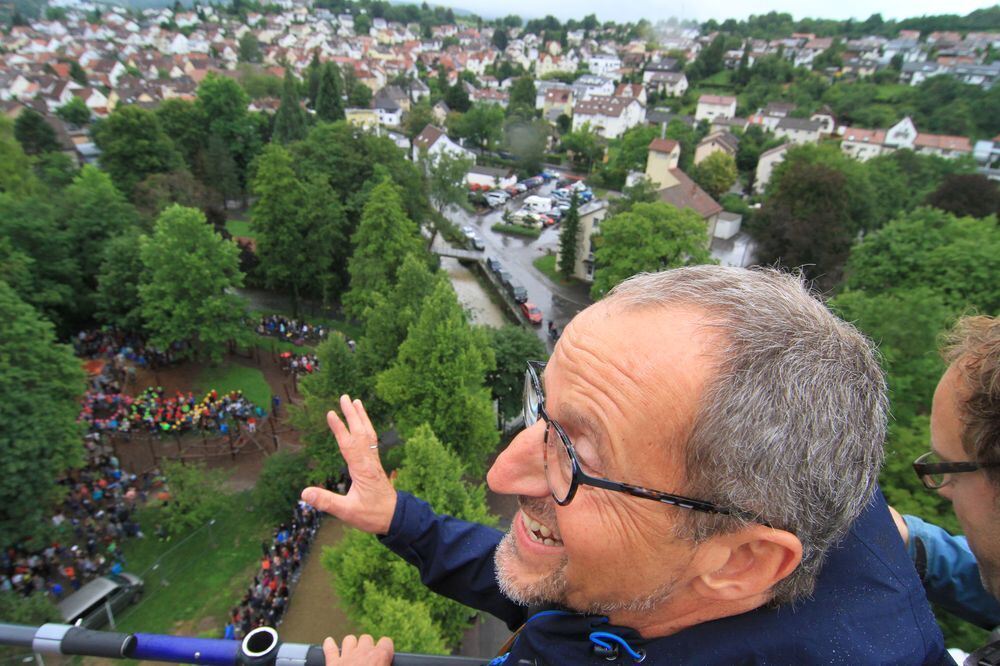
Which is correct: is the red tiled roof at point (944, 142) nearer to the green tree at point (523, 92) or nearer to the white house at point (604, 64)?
the green tree at point (523, 92)

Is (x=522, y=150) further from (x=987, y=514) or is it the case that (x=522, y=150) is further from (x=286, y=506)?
(x=987, y=514)

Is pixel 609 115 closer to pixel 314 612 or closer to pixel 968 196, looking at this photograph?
pixel 968 196

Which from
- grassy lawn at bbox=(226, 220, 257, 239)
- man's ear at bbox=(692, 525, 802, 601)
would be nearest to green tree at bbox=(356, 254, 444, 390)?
man's ear at bbox=(692, 525, 802, 601)

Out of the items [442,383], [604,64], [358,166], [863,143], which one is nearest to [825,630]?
[442,383]

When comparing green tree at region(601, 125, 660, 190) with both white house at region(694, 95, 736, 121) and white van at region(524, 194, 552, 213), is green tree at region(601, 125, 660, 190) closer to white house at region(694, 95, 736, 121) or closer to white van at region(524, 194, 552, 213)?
white van at region(524, 194, 552, 213)

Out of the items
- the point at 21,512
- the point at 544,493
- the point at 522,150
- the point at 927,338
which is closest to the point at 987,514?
the point at 544,493

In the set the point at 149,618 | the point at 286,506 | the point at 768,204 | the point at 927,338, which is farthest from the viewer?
the point at 768,204
